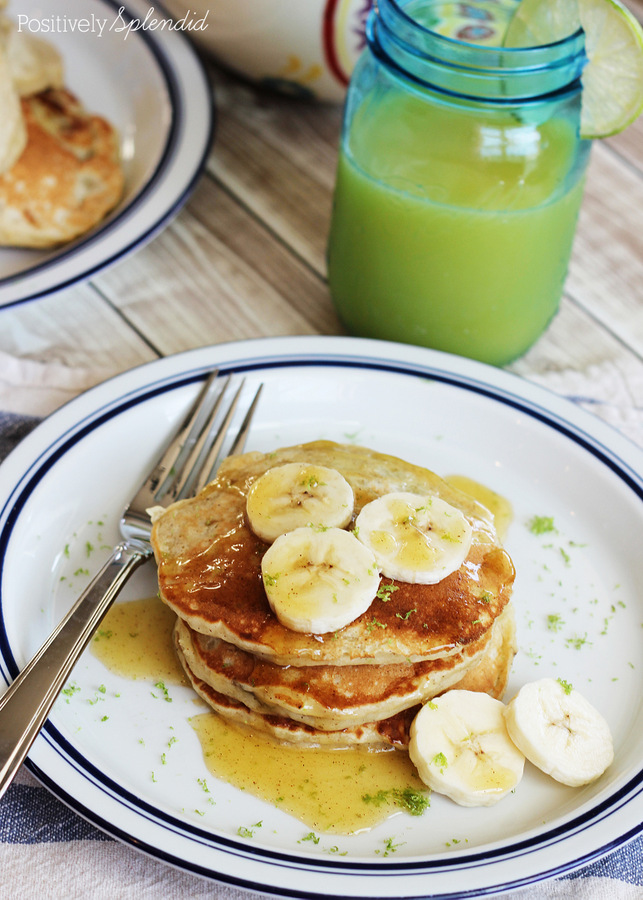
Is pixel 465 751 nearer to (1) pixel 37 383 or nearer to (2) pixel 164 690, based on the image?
(2) pixel 164 690

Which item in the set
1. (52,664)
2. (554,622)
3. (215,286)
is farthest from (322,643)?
(215,286)

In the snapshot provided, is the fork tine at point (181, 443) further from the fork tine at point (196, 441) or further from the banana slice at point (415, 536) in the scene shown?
the banana slice at point (415, 536)

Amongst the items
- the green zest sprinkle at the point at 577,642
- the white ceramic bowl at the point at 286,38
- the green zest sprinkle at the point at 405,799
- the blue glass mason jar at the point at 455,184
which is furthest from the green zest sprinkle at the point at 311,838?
the white ceramic bowl at the point at 286,38

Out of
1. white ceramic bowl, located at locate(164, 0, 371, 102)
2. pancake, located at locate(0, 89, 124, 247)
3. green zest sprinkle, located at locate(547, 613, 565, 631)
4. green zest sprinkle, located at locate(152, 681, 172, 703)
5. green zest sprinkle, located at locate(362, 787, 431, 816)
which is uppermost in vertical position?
white ceramic bowl, located at locate(164, 0, 371, 102)

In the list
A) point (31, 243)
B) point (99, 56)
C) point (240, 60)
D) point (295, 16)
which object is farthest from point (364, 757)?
point (99, 56)

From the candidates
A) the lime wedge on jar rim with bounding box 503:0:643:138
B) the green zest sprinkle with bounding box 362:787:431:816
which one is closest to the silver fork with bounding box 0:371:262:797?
the green zest sprinkle with bounding box 362:787:431:816

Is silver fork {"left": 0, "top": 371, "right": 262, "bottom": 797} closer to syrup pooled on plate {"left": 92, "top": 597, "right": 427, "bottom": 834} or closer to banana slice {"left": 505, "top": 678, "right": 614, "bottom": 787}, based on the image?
syrup pooled on plate {"left": 92, "top": 597, "right": 427, "bottom": 834}

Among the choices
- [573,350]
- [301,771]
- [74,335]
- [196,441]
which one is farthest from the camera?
[573,350]
